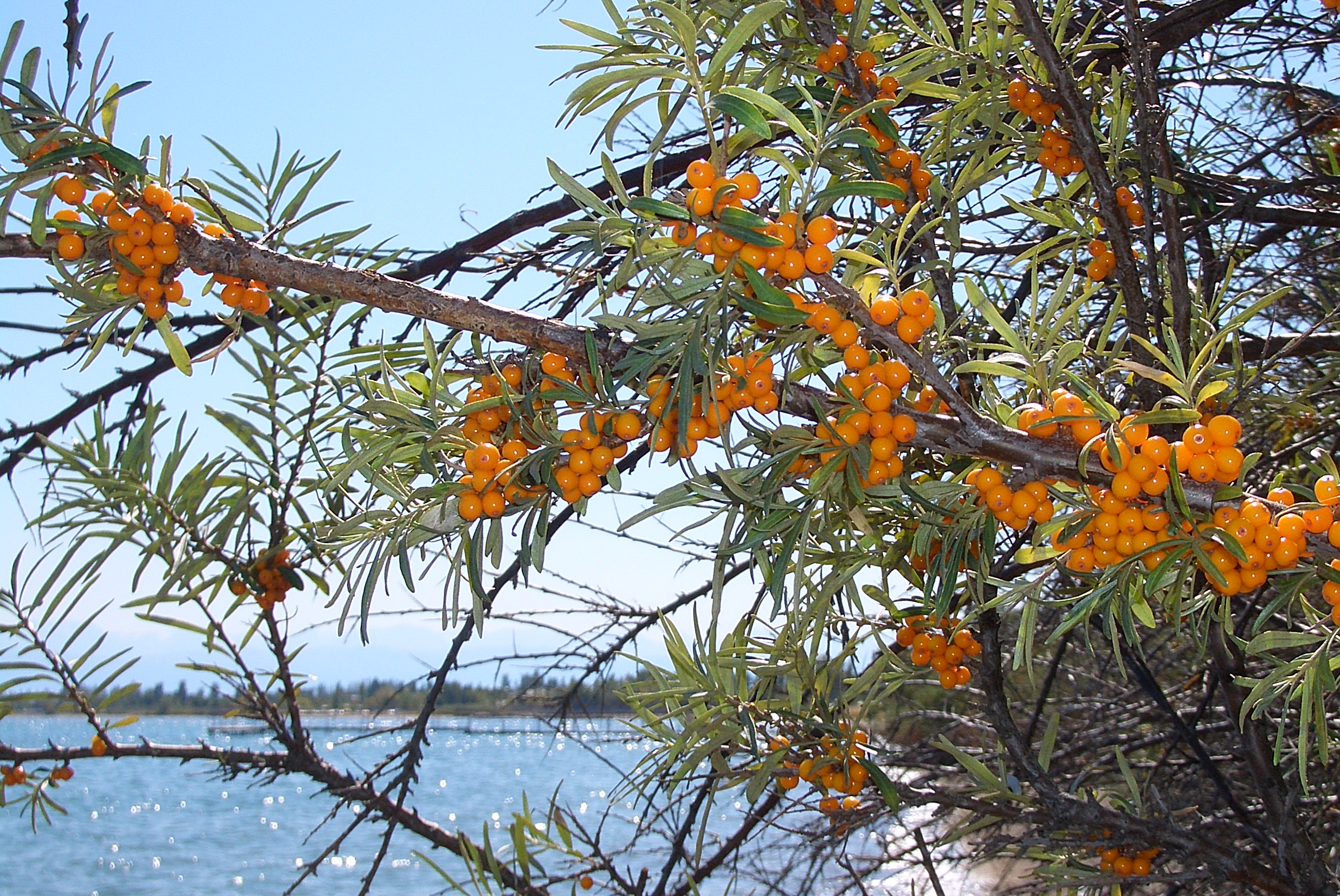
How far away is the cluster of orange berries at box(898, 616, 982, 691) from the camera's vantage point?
1214 millimetres

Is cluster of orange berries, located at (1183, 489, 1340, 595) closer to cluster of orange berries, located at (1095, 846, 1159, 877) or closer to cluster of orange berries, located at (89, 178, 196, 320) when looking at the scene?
cluster of orange berries, located at (1095, 846, 1159, 877)

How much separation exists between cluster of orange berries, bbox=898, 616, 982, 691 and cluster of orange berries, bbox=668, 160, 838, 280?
0.69m

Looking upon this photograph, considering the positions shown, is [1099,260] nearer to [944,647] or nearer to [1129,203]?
[1129,203]

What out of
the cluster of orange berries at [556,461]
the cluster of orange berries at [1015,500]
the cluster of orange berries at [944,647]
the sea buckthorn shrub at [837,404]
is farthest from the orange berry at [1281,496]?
the cluster of orange berries at [556,461]

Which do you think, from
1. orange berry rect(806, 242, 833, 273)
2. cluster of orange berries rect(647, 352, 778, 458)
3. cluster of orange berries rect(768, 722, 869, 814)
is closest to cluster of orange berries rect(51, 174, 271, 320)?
cluster of orange berries rect(647, 352, 778, 458)

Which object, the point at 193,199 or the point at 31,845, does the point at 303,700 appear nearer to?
the point at 193,199

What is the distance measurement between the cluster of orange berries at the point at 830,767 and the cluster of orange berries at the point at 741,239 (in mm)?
727

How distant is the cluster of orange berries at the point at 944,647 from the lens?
1.21 meters

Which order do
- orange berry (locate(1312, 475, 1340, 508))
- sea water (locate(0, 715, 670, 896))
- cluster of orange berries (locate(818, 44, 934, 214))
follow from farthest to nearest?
1. sea water (locate(0, 715, 670, 896))
2. cluster of orange berries (locate(818, 44, 934, 214))
3. orange berry (locate(1312, 475, 1340, 508))

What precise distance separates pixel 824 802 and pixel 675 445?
679 mm

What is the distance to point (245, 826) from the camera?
926 inches

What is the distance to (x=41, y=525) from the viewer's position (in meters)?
1.22

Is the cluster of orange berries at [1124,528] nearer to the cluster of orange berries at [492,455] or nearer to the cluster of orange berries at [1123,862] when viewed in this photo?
the cluster of orange berries at [492,455]

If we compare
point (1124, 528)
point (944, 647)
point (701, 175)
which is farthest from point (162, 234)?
point (944, 647)
